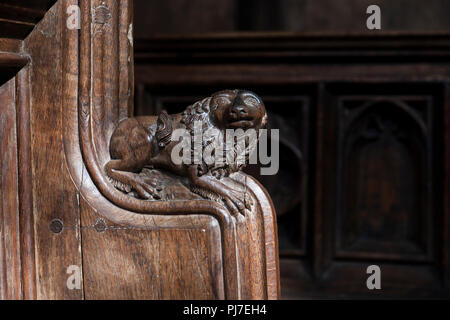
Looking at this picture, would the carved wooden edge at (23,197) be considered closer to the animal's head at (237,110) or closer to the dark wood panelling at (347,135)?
the animal's head at (237,110)

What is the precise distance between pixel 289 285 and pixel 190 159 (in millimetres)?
966

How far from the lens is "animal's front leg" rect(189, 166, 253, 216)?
1.53 ft

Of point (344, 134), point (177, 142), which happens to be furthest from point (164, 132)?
point (344, 134)

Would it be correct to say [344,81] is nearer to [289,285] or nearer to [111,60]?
[289,285]

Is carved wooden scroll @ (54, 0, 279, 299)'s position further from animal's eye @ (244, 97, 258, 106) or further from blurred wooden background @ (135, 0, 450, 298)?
blurred wooden background @ (135, 0, 450, 298)

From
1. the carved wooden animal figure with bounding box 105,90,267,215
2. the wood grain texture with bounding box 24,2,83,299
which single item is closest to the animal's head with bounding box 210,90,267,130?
the carved wooden animal figure with bounding box 105,90,267,215

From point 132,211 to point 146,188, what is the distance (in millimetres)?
22

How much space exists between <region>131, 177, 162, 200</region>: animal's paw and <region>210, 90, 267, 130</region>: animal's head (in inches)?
3.1

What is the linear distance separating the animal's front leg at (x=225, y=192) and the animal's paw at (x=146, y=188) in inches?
1.2

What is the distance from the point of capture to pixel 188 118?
0.51 m

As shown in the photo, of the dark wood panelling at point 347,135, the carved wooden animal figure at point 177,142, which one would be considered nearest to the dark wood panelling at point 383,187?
the dark wood panelling at point 347,135
